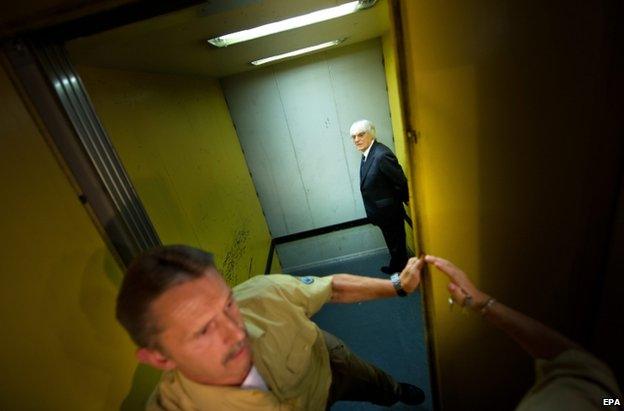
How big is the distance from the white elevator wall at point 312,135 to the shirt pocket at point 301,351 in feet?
8.86

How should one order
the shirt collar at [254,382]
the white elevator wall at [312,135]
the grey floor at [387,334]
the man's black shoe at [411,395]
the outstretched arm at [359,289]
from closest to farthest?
the shirt collar at [254,382], the outstretched arm at [359,289], the man's black shoe at [411,395], the grey floor at [387,334], the white elevator wall at [312,135]

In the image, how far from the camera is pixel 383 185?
3.09m

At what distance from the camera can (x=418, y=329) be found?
2.75 m

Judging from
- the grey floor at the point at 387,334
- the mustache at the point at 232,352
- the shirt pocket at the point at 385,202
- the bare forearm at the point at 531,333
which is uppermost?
the mustache at the point at 232,352

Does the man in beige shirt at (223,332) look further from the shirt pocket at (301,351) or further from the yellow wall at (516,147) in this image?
the yellow wall at (516,147)

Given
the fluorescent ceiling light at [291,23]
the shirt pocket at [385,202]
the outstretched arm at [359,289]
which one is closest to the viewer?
the outstretched arm at [359,289]

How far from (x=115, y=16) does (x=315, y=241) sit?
137 inches

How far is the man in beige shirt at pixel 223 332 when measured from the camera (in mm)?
915

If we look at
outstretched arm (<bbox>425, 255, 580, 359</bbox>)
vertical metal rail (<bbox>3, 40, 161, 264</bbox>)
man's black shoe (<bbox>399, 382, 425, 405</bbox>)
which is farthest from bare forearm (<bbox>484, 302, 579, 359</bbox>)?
vertical metal rail (<bbox>3, 40, 161, 264</bbox>)

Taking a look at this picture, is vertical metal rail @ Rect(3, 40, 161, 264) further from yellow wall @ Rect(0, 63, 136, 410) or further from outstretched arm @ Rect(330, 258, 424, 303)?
outstretched arm @ Rect(330, 258, 424, 303)

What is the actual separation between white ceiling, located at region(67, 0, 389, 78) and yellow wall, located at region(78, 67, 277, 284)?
0.15 m

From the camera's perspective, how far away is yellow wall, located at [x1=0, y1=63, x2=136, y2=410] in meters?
0.88

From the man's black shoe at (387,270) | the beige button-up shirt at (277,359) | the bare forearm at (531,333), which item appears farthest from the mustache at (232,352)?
the man's black shoe at (387,270)

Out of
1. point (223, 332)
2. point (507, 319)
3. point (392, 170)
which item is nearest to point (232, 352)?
point (223, 332)
